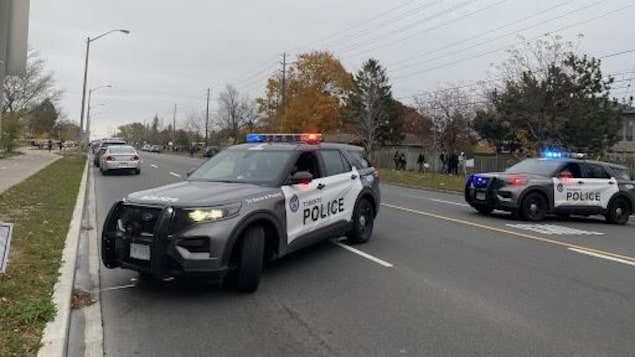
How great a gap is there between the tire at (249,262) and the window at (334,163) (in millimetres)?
2507

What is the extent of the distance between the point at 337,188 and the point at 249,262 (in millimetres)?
2810

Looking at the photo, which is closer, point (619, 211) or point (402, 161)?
point (619, 211)

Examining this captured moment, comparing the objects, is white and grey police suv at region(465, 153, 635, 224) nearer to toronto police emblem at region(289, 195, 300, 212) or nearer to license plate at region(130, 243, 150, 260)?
toronto police emblem at region(289, 195, 300, 212)

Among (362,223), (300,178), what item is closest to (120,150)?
(362,223)

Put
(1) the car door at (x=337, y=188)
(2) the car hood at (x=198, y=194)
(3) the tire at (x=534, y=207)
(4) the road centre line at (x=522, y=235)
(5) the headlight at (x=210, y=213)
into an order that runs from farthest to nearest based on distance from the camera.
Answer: (3) the tire at (x=534, y=207) < (4) the road centre line at (x=522, y=235) < (1) the car door at (x=337, y=188) < (2) the car hood at (x=198, y=194) < (5) the headlight at (x=210, y=213)

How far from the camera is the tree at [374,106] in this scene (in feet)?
192

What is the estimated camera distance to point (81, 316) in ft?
19.8

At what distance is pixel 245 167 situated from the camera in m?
8.29

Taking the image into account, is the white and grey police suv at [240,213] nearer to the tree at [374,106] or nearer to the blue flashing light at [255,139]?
the blue flashing light at [255,139]

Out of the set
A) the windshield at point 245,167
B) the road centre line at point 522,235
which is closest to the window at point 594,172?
the road centre line at point 522,235

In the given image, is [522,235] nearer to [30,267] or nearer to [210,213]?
Answer: [210,213]

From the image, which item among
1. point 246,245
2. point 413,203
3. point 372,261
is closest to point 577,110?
point 413,203

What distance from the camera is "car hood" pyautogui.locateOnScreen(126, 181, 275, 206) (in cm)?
655

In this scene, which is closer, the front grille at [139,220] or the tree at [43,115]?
the front grille at [139,220]
